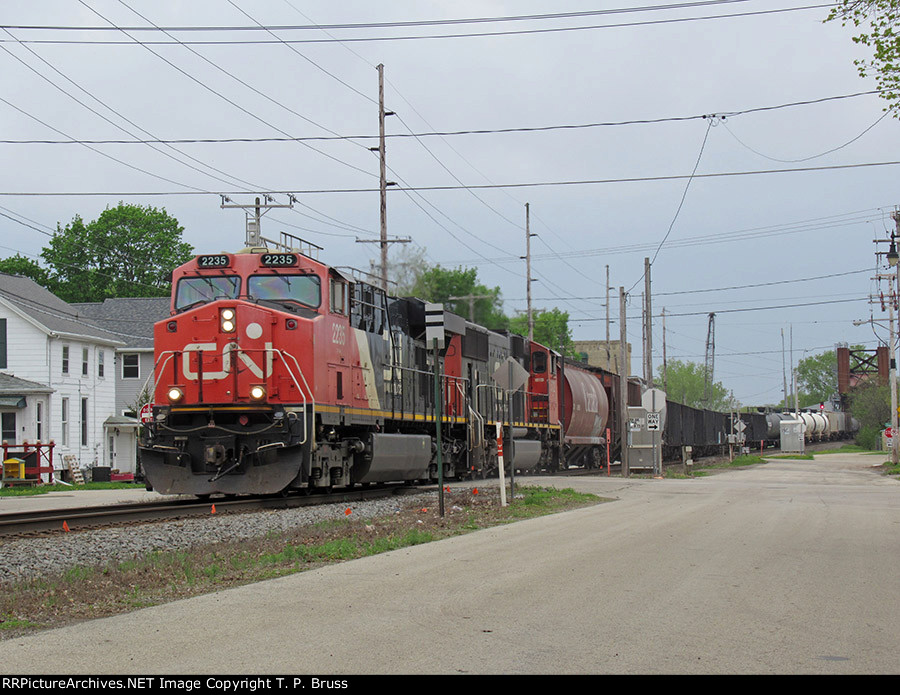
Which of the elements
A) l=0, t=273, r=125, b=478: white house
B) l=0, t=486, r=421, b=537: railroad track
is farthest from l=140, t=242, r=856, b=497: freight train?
l=0, t=273, r=125, b=478: white house

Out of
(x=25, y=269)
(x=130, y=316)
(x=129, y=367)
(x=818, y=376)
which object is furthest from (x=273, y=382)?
(x=818, y=376)

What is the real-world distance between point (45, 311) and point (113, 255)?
3182 centimetres

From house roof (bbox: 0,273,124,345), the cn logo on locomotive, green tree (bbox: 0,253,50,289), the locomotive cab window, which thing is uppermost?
green tree (bbox: 0,253,50,289)

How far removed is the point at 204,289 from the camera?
1800 centimetres

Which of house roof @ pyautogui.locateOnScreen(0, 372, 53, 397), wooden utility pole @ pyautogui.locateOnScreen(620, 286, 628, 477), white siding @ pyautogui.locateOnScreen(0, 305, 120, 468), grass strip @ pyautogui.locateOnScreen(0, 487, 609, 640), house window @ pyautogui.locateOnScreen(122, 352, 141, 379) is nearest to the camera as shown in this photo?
grass strip @ pyautogui.locateOnScreen(0, 487, 609, 640)

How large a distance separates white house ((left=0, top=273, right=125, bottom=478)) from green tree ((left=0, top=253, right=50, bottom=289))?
26586 millimetres

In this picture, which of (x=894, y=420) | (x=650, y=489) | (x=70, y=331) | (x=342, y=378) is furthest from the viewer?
(x=894, y=420)

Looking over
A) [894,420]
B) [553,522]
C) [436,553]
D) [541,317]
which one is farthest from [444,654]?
[541,317]

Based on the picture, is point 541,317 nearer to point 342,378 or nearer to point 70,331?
point 70,331

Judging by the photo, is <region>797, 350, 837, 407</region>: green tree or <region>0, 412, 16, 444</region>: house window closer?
<region>0, 412, 16, 444</region>: house window

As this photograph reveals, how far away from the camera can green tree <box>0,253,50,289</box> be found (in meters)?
70.4

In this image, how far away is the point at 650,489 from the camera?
24656 millimetres

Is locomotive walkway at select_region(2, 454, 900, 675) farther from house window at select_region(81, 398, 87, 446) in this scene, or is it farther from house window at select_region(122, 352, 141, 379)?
house window at select_region(122, 352, 141, 379)
